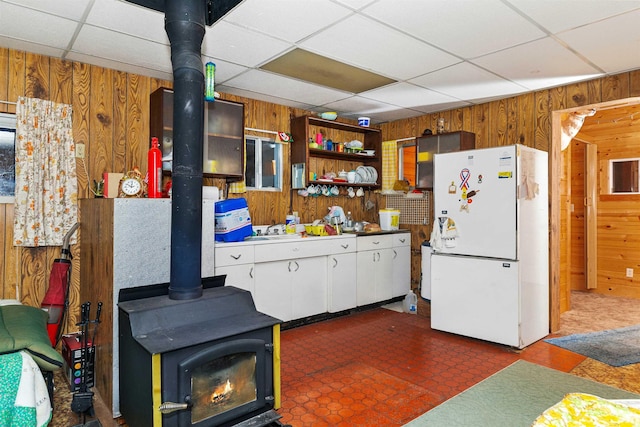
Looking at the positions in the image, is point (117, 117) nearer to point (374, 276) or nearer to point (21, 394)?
point (21, 394)

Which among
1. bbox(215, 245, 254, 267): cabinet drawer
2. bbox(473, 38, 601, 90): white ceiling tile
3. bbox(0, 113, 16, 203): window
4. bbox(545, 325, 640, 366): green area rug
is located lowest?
bbox(545, 325, 640, 366): green area rug

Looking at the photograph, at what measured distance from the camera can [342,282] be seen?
14.0 feet

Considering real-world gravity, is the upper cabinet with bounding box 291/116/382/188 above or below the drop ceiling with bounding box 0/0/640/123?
below

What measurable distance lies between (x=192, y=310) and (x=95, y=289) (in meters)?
0.98

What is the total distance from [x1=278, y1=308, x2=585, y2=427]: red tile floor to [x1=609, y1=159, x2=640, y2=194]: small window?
3299mm

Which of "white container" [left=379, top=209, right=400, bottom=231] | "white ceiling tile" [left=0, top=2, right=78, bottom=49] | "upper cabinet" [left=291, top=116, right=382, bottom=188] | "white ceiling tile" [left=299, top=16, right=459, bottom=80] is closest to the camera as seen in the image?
"white ceiling tile" [left=0, top=2, right=78, bottom=49]

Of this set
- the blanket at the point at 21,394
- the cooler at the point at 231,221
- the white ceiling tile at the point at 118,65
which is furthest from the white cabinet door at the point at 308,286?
the blanket at the point at 21,394

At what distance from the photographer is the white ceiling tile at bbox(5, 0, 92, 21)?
2246 millimetres

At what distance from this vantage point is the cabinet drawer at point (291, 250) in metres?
3.62

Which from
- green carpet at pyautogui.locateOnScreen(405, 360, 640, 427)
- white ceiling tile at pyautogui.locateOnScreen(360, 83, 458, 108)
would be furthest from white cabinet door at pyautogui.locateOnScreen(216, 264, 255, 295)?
white ceiling tile at pyautogui.locateOnScreen(360, 83, 458, 108)

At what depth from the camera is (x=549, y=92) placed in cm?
385

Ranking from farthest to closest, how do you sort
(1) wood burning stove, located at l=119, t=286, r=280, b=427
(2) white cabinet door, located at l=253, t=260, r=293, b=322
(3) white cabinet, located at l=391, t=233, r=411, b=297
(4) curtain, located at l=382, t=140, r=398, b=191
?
(4) curtain, located at l=382, t=140, r=398, b=191 < (3) white cabinet, located at l=391, t=233, r=411, b=297 < (2) white cabinet door, located at l=253, t=260, r=293, b=322 < (1) wood burning stove, located at l=119, t=286, r=280, b=427

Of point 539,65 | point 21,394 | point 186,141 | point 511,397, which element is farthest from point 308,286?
point 539,65

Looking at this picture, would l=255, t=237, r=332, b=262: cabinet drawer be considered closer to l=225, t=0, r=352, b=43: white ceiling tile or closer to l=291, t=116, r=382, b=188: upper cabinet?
l=291, t=116, r=382, b=188: upper cabinet
